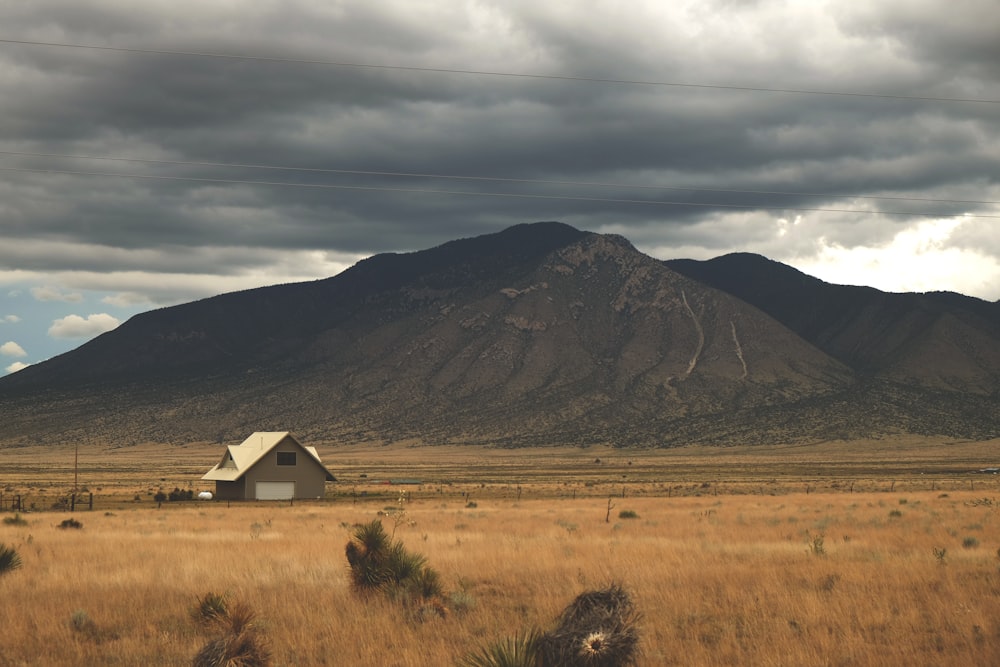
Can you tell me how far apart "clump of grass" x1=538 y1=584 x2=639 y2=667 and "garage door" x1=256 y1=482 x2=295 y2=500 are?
51.7 m

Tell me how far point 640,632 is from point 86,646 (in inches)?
275

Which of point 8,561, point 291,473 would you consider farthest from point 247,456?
point 8,561

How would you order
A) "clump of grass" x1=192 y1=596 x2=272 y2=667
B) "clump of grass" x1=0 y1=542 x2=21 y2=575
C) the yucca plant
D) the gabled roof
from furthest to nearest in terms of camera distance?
the gabled roof
"clump of grass" x1=0 y1=542 x2=21 y2=575
"clump of grass" x1=192 y1=596 x2=272 y2=667
the yucca plant

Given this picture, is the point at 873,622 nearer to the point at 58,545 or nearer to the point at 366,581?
the point at 366,581

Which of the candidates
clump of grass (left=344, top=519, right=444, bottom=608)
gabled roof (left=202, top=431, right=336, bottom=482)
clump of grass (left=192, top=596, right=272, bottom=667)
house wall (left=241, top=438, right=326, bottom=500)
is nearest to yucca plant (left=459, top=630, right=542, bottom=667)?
clump of grass (left=192, top=596, right=272, bottom=667)

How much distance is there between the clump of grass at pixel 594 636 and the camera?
11453 mm

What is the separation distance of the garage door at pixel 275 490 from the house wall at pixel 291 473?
233 mm

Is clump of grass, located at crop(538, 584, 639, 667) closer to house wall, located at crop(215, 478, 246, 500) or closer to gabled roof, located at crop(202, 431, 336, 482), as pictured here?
gabled roof, located at crop(202, 431, 336, 482)

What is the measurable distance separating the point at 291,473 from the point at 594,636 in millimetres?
52779

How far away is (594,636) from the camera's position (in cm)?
1158

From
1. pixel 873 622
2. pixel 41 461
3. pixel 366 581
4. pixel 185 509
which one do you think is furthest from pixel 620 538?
pixel 41 461

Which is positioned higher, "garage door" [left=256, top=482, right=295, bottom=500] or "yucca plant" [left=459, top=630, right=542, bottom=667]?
"yucca plant" [left=459, top=630, right=542, bottom=667]

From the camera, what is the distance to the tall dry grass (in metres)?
12.8

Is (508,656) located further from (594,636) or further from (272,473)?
(272,473)
